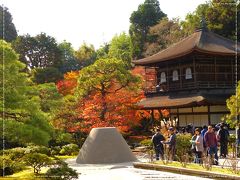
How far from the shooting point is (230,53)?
1401 inches

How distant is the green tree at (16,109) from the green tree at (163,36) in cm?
4350

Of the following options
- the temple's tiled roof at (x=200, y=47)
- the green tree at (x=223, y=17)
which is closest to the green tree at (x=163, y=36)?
the green tree at (x=223, y=17)

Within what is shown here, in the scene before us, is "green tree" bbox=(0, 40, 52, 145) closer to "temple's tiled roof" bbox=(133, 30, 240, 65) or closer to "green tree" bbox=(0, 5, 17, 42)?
"temple's tiled roof" bbox=(133, 30, 240, 65)

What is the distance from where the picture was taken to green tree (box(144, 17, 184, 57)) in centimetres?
6127

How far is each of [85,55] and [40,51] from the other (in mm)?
20921

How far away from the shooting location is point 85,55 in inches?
3300

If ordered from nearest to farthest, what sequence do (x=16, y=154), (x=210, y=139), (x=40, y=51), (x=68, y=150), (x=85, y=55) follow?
(x=16, y=154), (x=210, y=139), (x=68, y=150), (x=40, y=51), (x=85, y=55)

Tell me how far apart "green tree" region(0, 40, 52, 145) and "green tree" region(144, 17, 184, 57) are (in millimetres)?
43498

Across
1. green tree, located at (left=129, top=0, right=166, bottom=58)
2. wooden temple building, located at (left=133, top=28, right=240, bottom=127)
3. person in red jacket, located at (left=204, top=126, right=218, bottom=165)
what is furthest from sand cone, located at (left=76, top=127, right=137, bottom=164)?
green tree, located at (left=129, top=0, right=166, bottom=58)

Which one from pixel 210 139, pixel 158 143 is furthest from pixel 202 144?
pixel 158 143

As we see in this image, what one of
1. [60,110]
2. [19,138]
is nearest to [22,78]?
[19,138]

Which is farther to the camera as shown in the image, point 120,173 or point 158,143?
point 158,143

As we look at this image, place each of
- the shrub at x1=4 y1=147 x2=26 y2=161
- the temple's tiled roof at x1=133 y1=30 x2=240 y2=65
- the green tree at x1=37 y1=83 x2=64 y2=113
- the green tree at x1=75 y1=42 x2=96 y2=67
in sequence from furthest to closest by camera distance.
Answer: the green tree at x1=75 y1=42 x2=96 y2=67, the temple's tiled roof at x1=133 y1=30 x2=240 y2=65, the green tree at x1=37 y1=83 x2=64 y2=113, the shrub at x1=4 y1=147 x2=26 y2=161

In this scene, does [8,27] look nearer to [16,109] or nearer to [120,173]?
[16,109]
